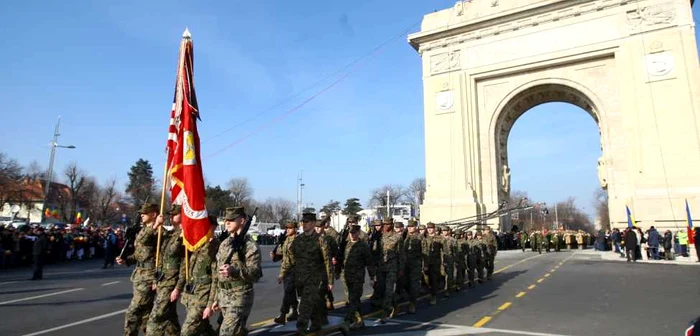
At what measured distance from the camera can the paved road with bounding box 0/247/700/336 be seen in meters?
7.18

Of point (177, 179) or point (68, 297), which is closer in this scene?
point (177, 179)

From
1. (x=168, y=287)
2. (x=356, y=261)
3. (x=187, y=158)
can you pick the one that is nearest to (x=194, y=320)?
(x=168, y=287)

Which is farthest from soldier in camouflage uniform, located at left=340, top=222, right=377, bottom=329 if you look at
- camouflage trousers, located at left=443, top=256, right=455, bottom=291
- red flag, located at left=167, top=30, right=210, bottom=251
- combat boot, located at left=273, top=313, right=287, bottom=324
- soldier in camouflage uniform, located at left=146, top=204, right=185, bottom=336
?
camouflage trousers, located at left=443, top=256, right=455, bottom=291

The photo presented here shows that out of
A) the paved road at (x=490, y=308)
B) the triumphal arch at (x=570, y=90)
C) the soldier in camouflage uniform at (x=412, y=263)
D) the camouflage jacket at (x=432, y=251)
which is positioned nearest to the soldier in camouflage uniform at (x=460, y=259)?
the paved road at (x=490, y=308)

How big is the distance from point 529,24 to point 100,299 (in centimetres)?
2776

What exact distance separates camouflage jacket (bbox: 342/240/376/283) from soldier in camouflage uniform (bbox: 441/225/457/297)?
3.73 metres

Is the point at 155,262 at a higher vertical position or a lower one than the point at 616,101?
lower

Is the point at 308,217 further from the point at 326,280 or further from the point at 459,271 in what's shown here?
the point at 459,271

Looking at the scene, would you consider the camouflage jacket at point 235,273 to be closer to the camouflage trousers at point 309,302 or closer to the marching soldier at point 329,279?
the camouflage trousers at point 309,302

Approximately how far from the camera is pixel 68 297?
10.7m

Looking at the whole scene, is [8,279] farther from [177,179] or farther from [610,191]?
[610,191]

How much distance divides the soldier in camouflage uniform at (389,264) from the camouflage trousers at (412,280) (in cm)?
38

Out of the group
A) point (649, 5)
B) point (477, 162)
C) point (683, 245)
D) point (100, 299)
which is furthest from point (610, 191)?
point (100, 299)

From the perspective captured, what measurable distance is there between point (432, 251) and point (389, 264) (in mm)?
2105
